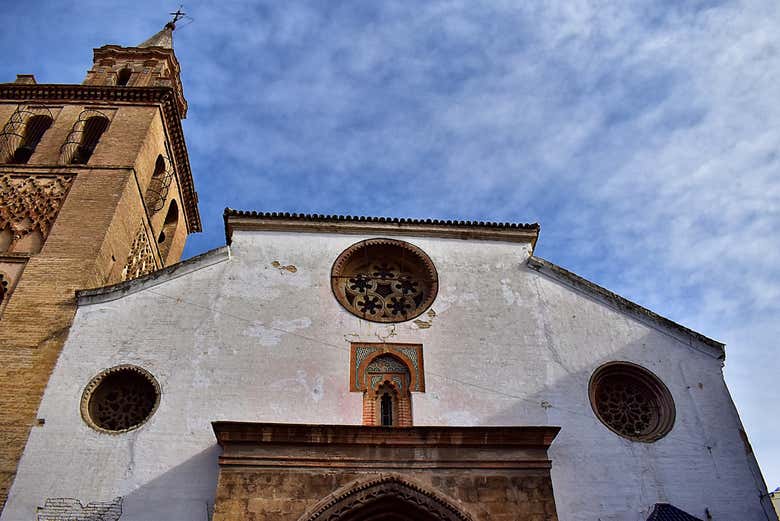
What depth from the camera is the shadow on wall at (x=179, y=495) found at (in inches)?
326

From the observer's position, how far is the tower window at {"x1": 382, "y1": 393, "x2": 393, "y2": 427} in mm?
9484

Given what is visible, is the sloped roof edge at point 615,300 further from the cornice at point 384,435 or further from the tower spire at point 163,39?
the tower spire at point 163,39

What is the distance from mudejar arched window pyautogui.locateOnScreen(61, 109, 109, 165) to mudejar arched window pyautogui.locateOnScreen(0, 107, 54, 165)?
0.81 m

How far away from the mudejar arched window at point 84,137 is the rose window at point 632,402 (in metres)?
11.0

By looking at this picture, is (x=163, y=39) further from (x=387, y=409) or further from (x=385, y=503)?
(x=385, y=503)

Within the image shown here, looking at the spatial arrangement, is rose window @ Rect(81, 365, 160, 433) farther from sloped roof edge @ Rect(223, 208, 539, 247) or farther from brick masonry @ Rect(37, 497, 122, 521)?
sloped roof edge @ Rect(223, 208, 539, 247)

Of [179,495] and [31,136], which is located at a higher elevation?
[31,136]

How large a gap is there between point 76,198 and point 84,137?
252 cm

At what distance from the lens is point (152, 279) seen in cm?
1045

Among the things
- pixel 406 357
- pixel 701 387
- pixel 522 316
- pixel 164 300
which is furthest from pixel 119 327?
pixel 701 387

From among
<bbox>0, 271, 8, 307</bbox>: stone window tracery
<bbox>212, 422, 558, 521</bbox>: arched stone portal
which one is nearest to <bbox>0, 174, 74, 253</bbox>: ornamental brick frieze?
<bbox>0, 271, 8, 307</bbox>: stone window tracery

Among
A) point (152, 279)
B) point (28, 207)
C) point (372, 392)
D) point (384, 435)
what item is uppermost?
point (28, 207)

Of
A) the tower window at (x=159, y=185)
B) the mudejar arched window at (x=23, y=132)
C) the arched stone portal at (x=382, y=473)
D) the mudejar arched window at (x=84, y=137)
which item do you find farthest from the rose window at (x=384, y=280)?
the mudejar arched window at (x=23, y=132)

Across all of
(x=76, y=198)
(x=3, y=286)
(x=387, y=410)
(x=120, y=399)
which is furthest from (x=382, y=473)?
(x=76, y=198)
